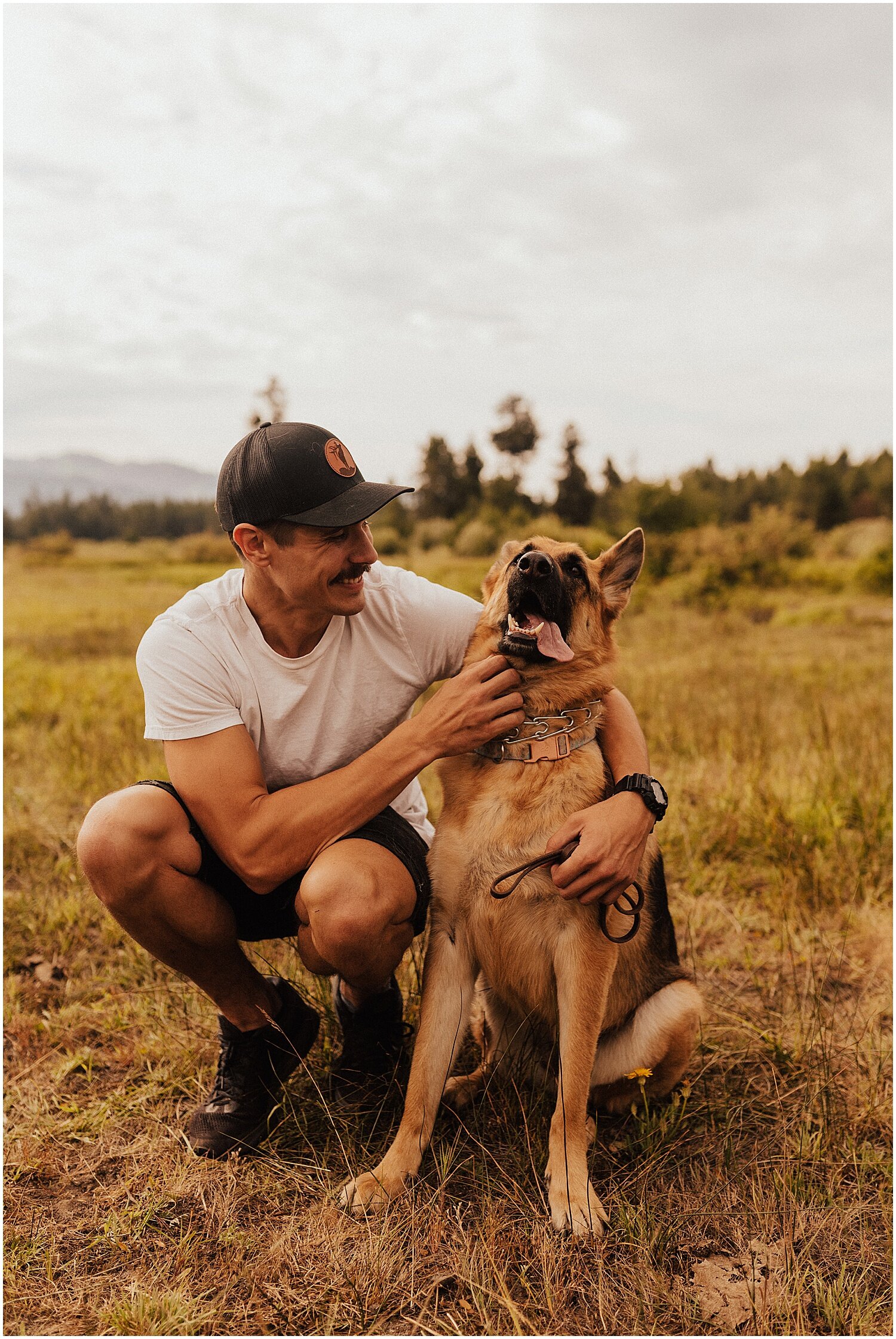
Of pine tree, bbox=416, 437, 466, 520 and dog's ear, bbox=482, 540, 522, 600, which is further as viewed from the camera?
pine tree, bbox=416, 437, 466, 520

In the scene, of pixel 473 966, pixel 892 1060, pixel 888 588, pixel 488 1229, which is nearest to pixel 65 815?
pixel 473 966

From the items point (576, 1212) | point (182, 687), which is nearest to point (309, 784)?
point (182, 687)

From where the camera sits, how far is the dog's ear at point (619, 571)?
2719mm

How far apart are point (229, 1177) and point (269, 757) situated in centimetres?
116

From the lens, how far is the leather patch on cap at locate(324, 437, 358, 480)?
2533mm

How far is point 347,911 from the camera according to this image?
2385 millimetres

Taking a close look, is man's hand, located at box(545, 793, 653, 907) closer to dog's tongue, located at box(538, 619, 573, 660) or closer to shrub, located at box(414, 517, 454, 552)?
dog's tongue, located at box(538, 619, 573, 660)

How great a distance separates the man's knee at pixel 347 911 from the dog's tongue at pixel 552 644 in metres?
0.82

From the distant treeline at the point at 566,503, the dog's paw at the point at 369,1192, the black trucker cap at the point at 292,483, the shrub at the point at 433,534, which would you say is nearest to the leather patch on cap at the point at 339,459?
the black trucker cap at the point at 292,483

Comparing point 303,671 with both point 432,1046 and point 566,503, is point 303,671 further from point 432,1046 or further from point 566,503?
point 566,503

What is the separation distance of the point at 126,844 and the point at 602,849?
135 centimetres

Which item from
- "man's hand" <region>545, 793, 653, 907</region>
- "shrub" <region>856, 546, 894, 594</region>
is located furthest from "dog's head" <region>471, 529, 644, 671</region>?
"shrub" <region>856, 546, 894, 594</region>

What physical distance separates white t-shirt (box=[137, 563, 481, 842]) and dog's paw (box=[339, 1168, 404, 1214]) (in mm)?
1126

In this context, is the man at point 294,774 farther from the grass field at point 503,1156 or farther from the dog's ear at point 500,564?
the grass field at point 503,1156
